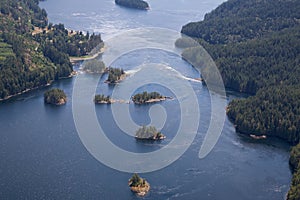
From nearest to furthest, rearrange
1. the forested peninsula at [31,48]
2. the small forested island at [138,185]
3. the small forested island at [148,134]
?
1. the small forested island at [138,185]
2. the small forested island at [148,134]
3. the forested peninsula at [31,48]

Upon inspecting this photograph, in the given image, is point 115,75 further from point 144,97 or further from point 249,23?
point 249,23

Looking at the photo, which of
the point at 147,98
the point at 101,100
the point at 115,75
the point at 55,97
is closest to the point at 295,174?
the point at 147,98

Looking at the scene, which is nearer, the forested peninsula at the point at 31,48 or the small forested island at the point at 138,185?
the small forested island at the point at 138,185

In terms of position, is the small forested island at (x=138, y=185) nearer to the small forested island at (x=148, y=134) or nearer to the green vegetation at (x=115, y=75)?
the small forested island at (x=148, y=134)

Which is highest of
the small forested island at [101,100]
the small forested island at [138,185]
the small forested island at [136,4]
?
the small forested island at [136,4]

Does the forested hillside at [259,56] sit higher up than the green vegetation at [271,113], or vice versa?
the forested hillside at [259,56]

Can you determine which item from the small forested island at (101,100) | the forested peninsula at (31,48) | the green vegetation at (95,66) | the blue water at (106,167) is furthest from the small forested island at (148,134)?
the green vegetation at (95,66)
